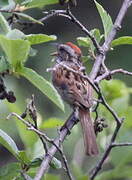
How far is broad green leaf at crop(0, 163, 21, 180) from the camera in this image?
2.61 meters

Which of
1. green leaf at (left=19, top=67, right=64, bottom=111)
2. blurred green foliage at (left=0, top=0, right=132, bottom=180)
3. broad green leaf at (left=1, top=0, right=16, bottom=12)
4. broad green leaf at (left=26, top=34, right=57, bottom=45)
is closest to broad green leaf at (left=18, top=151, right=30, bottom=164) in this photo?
blurred green foliage at (left=0, top=0, right=132, bottom=180)

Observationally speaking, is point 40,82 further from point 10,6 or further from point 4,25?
point 10,6

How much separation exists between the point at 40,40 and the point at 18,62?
12cm

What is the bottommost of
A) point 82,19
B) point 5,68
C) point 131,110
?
point 82,19

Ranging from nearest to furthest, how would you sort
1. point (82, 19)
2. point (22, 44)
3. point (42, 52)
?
point (22, 44) → point (42, 52) → point (82, 19)

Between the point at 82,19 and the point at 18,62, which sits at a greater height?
the point at 18,62

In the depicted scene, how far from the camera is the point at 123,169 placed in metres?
3.28

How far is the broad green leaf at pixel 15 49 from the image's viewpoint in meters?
2.29

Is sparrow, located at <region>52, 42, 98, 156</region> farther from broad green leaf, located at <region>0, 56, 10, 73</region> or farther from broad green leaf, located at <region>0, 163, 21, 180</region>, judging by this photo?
broad green leaf, located at <region>0, 56, 10, 73</region>

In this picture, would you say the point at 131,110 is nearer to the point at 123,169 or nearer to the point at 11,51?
the point at 123,169

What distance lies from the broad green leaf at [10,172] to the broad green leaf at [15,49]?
16.5 inches

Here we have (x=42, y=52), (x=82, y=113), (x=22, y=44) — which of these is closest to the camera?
(x=22, y=44)

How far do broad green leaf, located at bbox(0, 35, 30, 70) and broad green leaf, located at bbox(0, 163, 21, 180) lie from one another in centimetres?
42

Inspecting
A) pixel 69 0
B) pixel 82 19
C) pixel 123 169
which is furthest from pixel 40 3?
pixel 82 19
